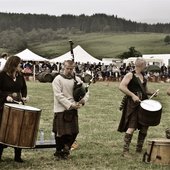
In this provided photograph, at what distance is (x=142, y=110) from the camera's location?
809cm

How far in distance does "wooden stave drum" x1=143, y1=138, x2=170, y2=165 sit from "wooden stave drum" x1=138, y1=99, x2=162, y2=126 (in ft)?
1.54

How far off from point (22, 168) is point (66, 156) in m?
0.91

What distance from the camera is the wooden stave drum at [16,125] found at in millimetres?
6930

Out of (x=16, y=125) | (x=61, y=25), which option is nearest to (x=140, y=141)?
(x=16, y=125)

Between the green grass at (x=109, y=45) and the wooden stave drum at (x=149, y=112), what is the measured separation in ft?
342

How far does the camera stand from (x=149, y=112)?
804 cm

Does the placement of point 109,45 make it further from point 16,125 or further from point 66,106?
point 16,125

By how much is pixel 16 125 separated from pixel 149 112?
2248 mm

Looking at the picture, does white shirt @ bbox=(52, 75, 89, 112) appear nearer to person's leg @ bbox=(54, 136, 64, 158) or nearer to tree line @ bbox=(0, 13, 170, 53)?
person's leg @ bbox=(54, 136, 64, 158)

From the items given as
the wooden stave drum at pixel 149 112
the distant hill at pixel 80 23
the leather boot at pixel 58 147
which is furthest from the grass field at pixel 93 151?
the distant hill at pixel 80 23

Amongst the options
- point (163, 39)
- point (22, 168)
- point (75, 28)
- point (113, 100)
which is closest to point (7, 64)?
point (22, 168)

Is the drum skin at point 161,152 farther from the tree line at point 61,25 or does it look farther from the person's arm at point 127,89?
the tree line at point 61,25

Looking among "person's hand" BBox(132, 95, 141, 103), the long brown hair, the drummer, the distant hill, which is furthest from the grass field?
the distant hill

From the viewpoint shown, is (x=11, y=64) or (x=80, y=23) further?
(x=80, y=23)
